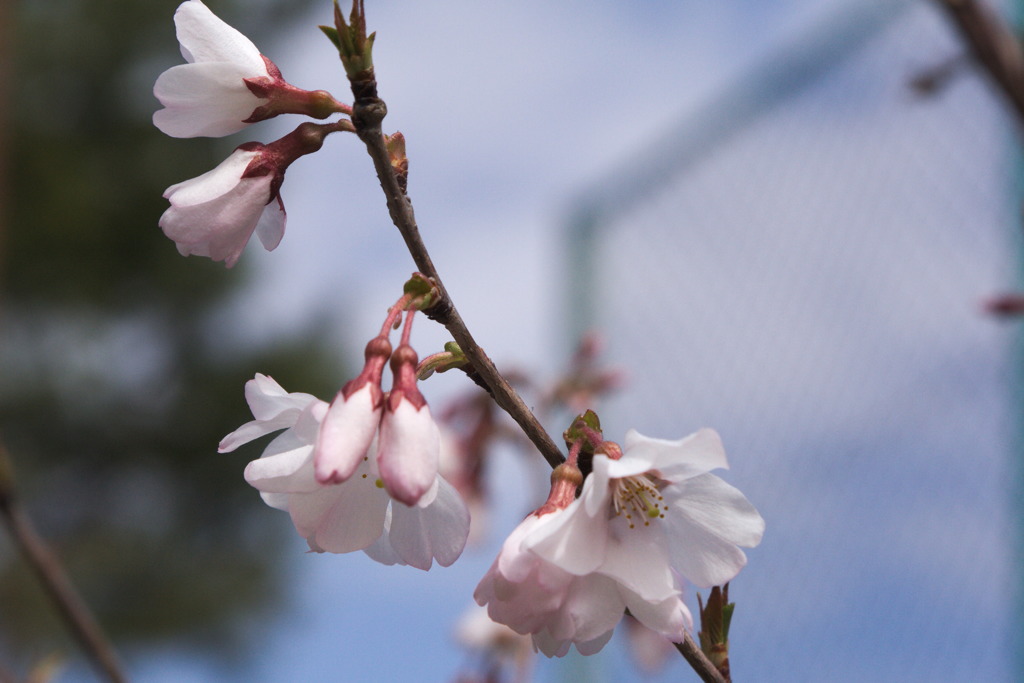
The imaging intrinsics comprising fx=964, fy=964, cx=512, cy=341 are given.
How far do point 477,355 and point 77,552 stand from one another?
966cm

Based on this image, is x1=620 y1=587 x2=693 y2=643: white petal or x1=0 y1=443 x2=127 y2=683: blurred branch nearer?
x1=620 y1=587 x2=693 y2=643: white petal

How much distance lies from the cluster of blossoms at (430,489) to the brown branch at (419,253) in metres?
0.02

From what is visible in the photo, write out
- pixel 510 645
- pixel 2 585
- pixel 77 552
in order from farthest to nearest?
pixel 77 552 → pixel 2 585 → pixel 510 645

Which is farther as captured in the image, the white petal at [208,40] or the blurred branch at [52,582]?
the blurred branch at [52,582]

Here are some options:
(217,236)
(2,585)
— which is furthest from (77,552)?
(217,236)

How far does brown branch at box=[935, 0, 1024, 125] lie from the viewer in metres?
0.50

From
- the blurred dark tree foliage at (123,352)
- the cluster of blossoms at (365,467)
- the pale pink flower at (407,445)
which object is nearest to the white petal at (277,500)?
the cluster of blossoms at (365,467)

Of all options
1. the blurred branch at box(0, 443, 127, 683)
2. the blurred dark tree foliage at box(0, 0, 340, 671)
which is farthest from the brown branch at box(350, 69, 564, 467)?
the blurred dark tree foliage at box(0, 0, 340, 671)

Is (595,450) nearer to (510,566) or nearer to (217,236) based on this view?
(510,566)

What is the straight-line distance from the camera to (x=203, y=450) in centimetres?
1022

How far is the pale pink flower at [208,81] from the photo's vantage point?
462 mm

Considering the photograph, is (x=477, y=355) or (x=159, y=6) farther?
(x=159, y=6)

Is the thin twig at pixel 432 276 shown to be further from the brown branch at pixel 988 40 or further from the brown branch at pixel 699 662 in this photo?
the brown branch at pixel 988 40

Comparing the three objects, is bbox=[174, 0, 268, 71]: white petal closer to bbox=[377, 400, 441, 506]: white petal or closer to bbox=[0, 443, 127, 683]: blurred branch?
bbox=[377, 400, 441, 506]: white petal
